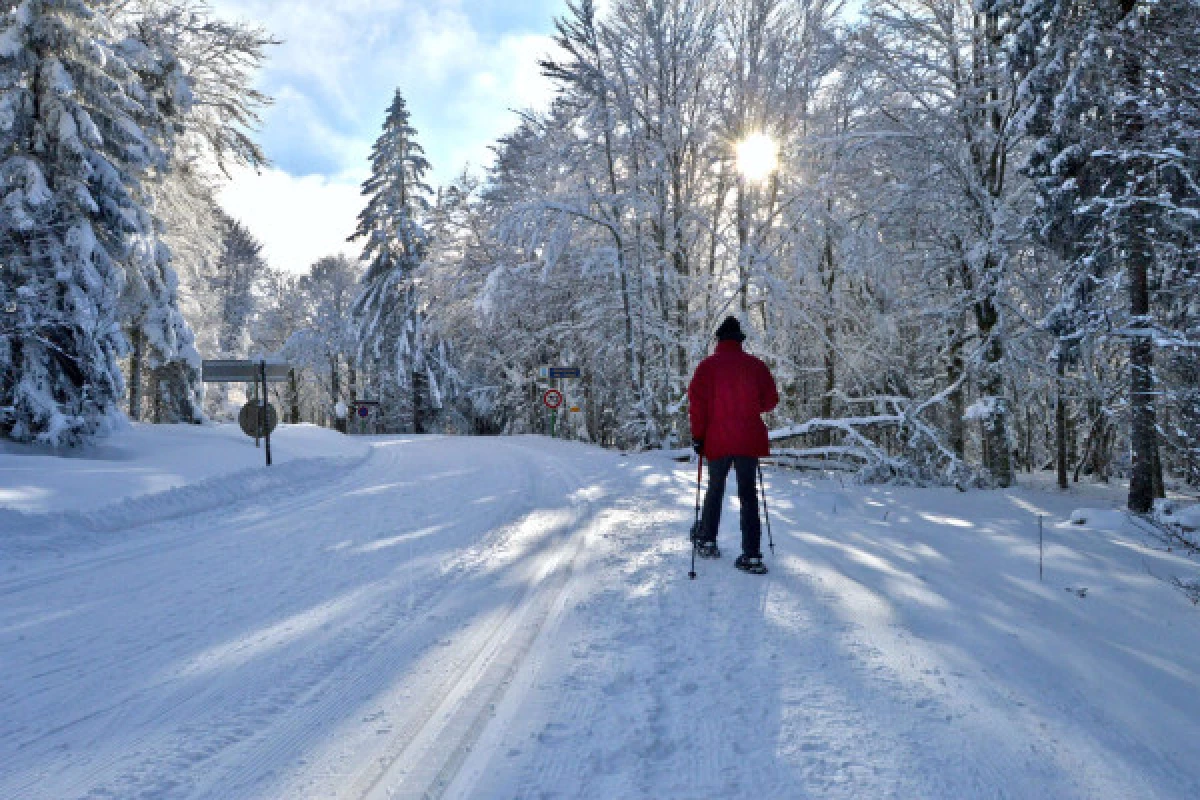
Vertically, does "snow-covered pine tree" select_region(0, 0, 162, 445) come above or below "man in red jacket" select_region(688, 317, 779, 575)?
above

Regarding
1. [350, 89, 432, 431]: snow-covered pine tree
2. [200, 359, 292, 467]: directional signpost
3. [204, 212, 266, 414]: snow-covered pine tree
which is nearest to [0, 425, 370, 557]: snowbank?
[200, 359, 292, 467]: directional signpost

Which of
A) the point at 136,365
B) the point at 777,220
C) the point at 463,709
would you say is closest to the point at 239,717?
the point at 463,709

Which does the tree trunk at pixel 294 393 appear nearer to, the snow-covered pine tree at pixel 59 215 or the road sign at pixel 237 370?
the snow-covered pine tree at pixel 59 215

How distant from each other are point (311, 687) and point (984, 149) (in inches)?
559

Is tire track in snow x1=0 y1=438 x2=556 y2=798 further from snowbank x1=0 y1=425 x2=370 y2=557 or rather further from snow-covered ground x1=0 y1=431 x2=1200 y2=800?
snowbank x1=0 y1=425 x2=370 y2=557

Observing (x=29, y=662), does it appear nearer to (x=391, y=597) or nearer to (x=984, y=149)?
(x=391, y=597)

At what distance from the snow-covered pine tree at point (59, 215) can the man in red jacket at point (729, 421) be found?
424 inches

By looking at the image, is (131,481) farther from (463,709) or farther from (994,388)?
(994,388)

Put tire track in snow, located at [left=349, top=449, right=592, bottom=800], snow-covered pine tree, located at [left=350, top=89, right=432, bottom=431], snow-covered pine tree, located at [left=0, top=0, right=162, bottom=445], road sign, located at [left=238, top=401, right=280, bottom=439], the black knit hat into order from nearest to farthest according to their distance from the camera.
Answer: tire track in snow, located at [left=349, top=449, right=592, bottom=800], the black knit hat, snow-covered pine tree, located at [left=0, top=0, right=162, bottom=445], road sign, located at [left=238, top=401, right=280, bottom=439], snow-covered pine tree, located at [left=350, top=89, right=432, bottom=431]

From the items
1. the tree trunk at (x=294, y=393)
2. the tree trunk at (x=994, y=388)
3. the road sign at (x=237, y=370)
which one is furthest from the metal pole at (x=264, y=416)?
the tree trunk at (x=294, y=393)

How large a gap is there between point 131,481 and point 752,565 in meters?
Answer: 8.04

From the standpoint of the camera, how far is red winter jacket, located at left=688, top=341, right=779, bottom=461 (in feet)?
16.9

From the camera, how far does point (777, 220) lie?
1669cm

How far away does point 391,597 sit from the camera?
4.38 metres
